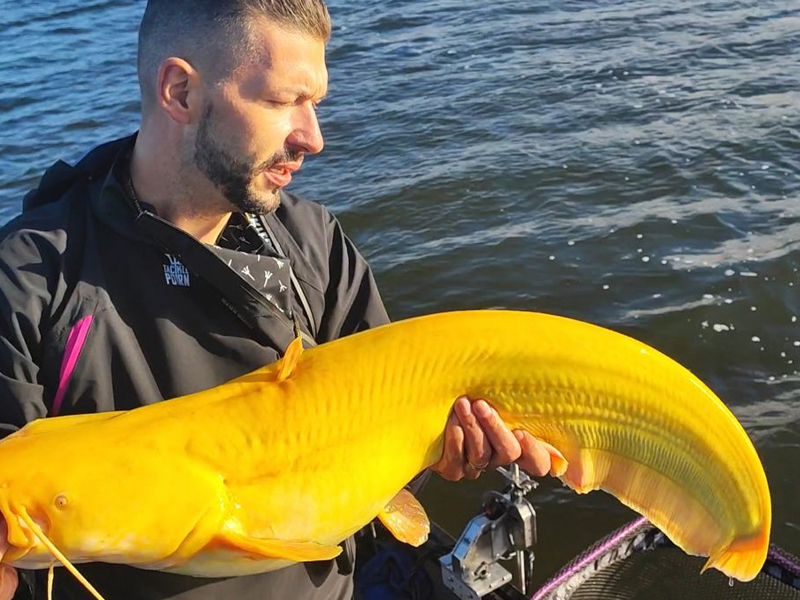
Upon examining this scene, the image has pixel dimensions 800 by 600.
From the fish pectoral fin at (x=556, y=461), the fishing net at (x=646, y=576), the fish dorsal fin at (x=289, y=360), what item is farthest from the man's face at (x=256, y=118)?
the fishing net at (x=646, y=576)

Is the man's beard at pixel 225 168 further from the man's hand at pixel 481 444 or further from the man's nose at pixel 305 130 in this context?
the man's hand at pixel 481 444

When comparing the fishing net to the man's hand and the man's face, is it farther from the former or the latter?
the man's face

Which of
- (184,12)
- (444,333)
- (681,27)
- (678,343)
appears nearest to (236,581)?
(444,333)

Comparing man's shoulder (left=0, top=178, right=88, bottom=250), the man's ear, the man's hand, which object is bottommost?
the man's hand

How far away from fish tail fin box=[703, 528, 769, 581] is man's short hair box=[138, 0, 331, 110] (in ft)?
6.71

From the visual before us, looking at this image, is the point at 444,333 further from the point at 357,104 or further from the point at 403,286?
the point at 357,104

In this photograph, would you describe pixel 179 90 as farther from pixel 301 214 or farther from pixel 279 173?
pixel 301 214

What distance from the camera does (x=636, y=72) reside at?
11078mm

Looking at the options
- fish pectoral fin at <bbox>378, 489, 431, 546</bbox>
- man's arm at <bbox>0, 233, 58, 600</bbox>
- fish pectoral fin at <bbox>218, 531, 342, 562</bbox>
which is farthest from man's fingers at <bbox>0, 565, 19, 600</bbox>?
fish pectoral fin at <bbox>378, 489, 431, 546</bbox>

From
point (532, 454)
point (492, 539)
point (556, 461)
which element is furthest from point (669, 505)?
point (492, 539)

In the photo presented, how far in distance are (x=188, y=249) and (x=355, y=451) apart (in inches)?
29.7

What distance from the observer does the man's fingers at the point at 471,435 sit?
89.4 inches

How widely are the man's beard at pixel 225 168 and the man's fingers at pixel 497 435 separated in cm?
93

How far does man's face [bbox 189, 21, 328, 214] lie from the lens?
2398mm
